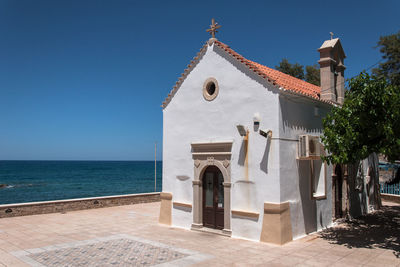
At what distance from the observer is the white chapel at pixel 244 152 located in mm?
10508

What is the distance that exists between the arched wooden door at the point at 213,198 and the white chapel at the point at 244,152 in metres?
0.04

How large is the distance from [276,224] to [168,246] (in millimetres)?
3363

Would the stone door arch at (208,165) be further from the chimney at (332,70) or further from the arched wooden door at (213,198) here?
the chimney at (332,70)

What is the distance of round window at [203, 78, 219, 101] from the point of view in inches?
478

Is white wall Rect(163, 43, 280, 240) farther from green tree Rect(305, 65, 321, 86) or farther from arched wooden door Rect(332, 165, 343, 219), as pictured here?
green tree Rect(305, 65, 321, 86)

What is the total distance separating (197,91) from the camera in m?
12.8

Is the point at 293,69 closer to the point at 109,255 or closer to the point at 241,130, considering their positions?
the point at 241,130

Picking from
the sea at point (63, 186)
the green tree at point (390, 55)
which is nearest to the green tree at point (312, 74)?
the green tree at point (390, 55)

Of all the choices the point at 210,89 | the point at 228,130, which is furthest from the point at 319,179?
the point at 210,89

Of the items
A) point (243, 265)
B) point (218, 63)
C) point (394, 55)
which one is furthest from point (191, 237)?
point (394, 55)

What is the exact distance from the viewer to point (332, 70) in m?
14.1

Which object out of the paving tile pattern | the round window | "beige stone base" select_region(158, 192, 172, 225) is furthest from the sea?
the round window

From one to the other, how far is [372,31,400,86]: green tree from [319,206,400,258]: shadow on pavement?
41.5 ft

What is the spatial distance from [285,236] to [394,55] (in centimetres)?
1994
